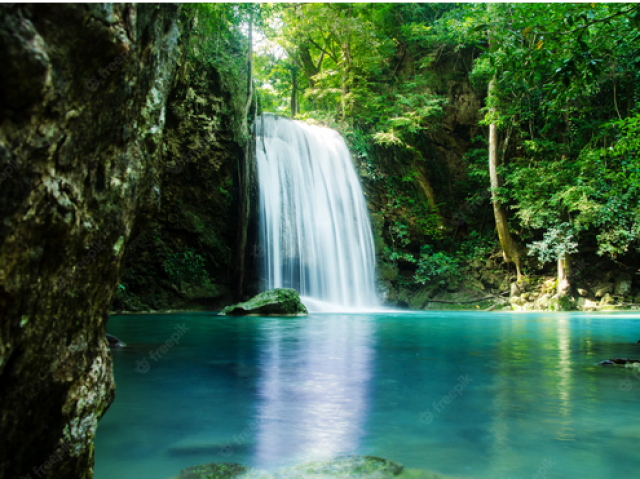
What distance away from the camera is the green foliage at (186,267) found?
44.3 feet

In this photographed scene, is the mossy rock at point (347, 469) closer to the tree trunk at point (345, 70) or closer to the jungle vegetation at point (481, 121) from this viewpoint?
the jungle vegetation at point (481, 121)

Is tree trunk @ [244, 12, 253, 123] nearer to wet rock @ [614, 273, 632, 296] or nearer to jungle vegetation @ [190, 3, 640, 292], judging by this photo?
jungle vegetation @ [190, 3, 640, 292]

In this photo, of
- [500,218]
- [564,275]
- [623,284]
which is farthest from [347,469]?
[623,284]

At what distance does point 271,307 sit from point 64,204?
10.1 meters

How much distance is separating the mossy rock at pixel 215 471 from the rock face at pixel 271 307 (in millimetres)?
9294

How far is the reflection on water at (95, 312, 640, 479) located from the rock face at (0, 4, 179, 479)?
623 mm

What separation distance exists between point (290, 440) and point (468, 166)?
1851 centimetres

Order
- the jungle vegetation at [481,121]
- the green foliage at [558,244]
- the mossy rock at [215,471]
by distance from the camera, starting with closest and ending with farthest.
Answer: the mossy rock at [215,471] → the jungle vegetation at [481,121] → the green foliage at [558,244]

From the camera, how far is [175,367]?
15.3 ft

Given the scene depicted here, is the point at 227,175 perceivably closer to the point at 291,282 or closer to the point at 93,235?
the point at 291,282

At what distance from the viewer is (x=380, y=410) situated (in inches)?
123

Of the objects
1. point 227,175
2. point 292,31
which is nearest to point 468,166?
point 292,31

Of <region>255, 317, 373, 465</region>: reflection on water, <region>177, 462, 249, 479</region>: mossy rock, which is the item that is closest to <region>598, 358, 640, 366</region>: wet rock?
<region>255, 317, 373, 465</region>: reflection on water

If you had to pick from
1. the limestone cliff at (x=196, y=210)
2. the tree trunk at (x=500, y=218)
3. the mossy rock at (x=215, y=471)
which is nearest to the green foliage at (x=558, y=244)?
the tree trunk at (x=500, y=218)
